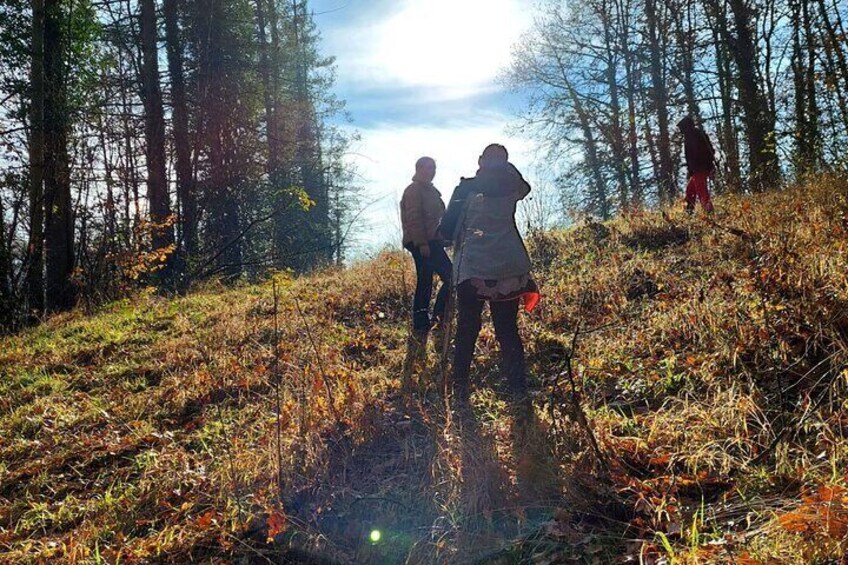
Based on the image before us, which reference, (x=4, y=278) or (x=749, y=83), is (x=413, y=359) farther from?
(x=749, y=83)

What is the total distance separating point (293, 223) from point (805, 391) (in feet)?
56.1

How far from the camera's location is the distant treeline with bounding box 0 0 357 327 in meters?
11.0

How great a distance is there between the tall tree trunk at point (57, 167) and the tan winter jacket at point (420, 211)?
28.5ft

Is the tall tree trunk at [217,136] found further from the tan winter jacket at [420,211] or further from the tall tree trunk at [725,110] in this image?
the tall tree trunk at [725,110]

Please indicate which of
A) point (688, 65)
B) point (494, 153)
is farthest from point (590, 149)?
point (494, 153)

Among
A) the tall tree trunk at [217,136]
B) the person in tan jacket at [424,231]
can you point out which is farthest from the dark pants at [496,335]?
the tall tree trunk at [217,136]

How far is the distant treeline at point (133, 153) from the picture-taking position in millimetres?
10992

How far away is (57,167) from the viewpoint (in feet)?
36.8

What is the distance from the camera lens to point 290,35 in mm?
25031

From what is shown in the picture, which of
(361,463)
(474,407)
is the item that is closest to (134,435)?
(361,463)

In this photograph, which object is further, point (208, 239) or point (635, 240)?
point (208, 239)

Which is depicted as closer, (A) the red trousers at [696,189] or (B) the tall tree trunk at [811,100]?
(B) the tall tree trunk at [811,100]

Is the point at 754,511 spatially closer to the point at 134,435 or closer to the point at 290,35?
the point at 134,435

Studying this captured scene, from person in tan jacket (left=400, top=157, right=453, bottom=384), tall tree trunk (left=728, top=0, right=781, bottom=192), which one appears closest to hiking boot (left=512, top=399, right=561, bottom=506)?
person in tan jacket (left=400, top=157, right=453, bottom=384)
